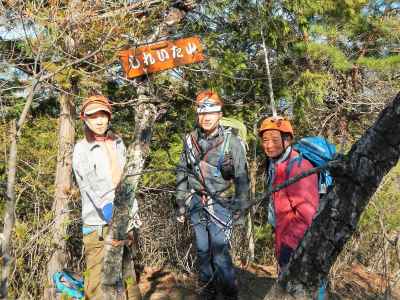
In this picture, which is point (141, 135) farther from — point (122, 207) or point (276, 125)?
point (276, 125)

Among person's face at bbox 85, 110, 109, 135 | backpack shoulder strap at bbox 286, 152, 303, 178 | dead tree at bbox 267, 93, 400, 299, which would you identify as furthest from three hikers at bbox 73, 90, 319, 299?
dead tree at bbox 267, 93, 400, 299

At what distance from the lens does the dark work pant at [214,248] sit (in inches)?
165

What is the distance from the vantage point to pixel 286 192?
131 inches

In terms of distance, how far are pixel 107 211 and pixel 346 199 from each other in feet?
7.57

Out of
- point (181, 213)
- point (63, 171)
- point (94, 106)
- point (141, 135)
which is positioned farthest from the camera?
point (63, 171)

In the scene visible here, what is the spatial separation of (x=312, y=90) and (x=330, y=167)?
16.0ft

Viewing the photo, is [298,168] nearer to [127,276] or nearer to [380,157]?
[380,157]

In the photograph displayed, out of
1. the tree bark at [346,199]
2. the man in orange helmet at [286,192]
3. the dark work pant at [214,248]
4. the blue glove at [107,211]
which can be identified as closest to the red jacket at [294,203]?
the man in orange helmet at [286,192]

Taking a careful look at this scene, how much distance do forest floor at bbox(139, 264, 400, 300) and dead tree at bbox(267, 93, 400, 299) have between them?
2.93 metres

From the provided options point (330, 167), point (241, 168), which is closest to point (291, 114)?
point (241, 168)

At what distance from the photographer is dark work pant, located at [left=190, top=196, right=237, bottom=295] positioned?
4184 millimetres

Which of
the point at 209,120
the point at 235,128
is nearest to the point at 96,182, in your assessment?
the point at 209,120

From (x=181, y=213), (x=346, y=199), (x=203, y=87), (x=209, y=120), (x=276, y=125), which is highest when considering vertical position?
(x=203, y=87)

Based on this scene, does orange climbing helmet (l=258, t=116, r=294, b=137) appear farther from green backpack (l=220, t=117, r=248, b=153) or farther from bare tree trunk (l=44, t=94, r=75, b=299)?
bare tree trunk (l=44, t=94, r=75, b=299)
